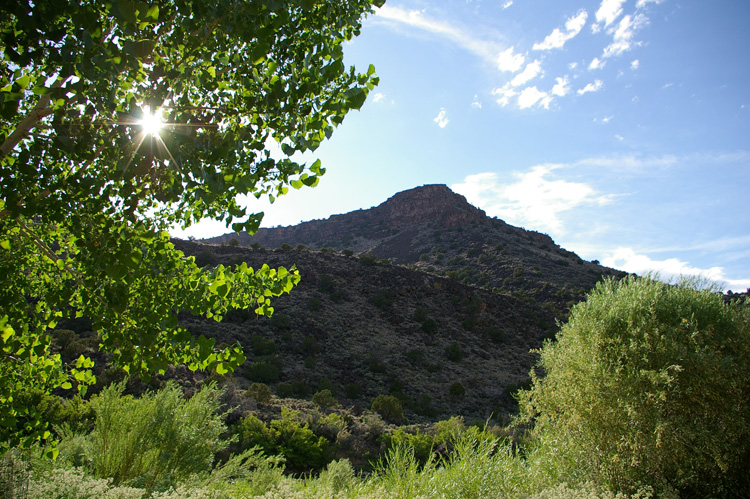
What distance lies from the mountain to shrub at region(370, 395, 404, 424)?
2.70ft

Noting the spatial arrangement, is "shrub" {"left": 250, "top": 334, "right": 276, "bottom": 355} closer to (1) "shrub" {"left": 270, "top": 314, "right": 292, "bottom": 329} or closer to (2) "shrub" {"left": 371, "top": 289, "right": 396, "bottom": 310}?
(1) "shrub" {"left": 270, "top": 314, "right": 292, "bottom": 329}

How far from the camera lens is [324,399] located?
62.8 feet

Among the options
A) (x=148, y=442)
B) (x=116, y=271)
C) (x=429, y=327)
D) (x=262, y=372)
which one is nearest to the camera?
(x=116, y=271)

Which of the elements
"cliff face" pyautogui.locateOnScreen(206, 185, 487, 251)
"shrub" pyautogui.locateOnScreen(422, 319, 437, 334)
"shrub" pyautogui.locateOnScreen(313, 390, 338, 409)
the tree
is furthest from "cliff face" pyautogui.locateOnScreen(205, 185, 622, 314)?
the tree

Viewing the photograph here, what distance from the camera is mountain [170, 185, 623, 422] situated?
74.7 ft

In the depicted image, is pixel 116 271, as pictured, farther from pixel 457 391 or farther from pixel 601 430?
pixel 457 391

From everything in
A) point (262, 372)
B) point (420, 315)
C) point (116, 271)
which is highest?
point (116, 271)

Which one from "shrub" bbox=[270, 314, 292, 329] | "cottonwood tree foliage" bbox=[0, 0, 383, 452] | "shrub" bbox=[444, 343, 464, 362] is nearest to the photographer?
"cottonwood tree foliage" bbox=[0, 0, 383, 452]

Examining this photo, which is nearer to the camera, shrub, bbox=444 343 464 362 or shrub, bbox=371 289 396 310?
shrub, bbox=444 343 464 362

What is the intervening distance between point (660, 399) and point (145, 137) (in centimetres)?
844

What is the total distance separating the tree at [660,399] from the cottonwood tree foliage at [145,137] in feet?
23.5

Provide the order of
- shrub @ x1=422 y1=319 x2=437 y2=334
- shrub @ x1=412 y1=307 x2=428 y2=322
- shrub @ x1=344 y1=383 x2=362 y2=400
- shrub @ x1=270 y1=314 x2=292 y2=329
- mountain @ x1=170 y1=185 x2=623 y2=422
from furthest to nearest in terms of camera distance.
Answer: shrub @ x1=412 y1=307 x2=428 y2=322, shrub @ x1=422 y1=319 x2=437 y2=334, shrub @ x1=270 y1=314 x2=292 y2=329, mountain @ x1=170 y1=185 x2=623 y2=422, shrub @ x1=344 y1=383 x2=362 y2=400

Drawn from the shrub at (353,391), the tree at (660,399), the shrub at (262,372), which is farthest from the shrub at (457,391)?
the tree at (660,399)

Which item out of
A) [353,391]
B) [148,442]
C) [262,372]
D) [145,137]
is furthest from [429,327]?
[145,137]
